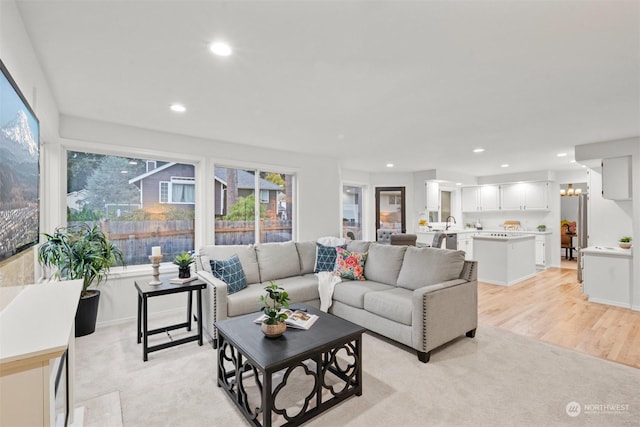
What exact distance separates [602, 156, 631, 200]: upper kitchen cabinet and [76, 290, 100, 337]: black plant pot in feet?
22.8

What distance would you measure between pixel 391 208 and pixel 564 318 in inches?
182

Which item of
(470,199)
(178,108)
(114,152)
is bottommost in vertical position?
(470,199)

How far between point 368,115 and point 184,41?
80.8 inches

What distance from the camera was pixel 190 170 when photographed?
4312 millimetres

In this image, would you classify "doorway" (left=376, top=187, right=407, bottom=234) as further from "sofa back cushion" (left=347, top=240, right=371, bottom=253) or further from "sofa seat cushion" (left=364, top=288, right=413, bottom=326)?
"sofa seat cushion" (left=364, top=288, right=413, bottom=326)

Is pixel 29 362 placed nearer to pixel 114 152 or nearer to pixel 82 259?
pixel 82 259

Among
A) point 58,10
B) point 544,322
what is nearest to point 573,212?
point 544,322

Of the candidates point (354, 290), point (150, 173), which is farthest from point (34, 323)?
point (150, 173)

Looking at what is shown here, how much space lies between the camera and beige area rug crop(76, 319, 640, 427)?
1.91 meters

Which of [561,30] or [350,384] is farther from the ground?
[561,30]

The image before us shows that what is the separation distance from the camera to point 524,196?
749 cm

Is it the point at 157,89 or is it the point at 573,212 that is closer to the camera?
the point at 157,89

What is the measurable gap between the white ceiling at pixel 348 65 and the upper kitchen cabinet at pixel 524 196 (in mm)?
3395

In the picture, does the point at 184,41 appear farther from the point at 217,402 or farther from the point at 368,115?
the point at 217,402
